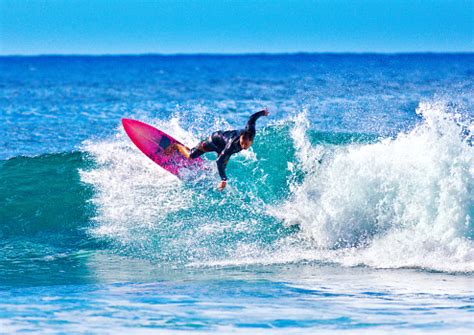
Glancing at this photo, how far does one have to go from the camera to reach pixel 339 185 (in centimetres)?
950

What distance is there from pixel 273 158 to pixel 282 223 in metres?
2.64

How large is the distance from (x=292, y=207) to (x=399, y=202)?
1.67m

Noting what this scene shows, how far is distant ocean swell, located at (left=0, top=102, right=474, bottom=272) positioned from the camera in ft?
27.7

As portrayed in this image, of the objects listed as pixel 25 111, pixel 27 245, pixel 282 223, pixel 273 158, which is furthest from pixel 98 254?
pixel 25 111

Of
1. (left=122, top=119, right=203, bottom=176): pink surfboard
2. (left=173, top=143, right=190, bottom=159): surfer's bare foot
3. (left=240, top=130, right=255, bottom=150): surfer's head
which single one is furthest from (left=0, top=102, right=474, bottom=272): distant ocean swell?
(left=240, top=130, right=255, bottom=150): surfer's head

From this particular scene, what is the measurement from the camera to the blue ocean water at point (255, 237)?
6000mm

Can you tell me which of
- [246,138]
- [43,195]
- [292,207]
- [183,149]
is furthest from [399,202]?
[43,195]

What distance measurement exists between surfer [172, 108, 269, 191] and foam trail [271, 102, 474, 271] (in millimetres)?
1324

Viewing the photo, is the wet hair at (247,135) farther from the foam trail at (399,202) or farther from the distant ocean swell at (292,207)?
the foam trail at (399,202)

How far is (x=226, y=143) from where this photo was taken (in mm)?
9484

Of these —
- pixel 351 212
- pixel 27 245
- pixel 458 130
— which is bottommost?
pixel 27 245

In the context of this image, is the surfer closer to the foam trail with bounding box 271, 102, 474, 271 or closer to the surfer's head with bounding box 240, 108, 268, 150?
the surfer's head with bounding box 240, 108, 268, 150

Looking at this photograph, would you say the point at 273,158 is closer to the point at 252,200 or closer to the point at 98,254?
the point at 252,200

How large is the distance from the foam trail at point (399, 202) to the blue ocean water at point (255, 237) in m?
0.02
